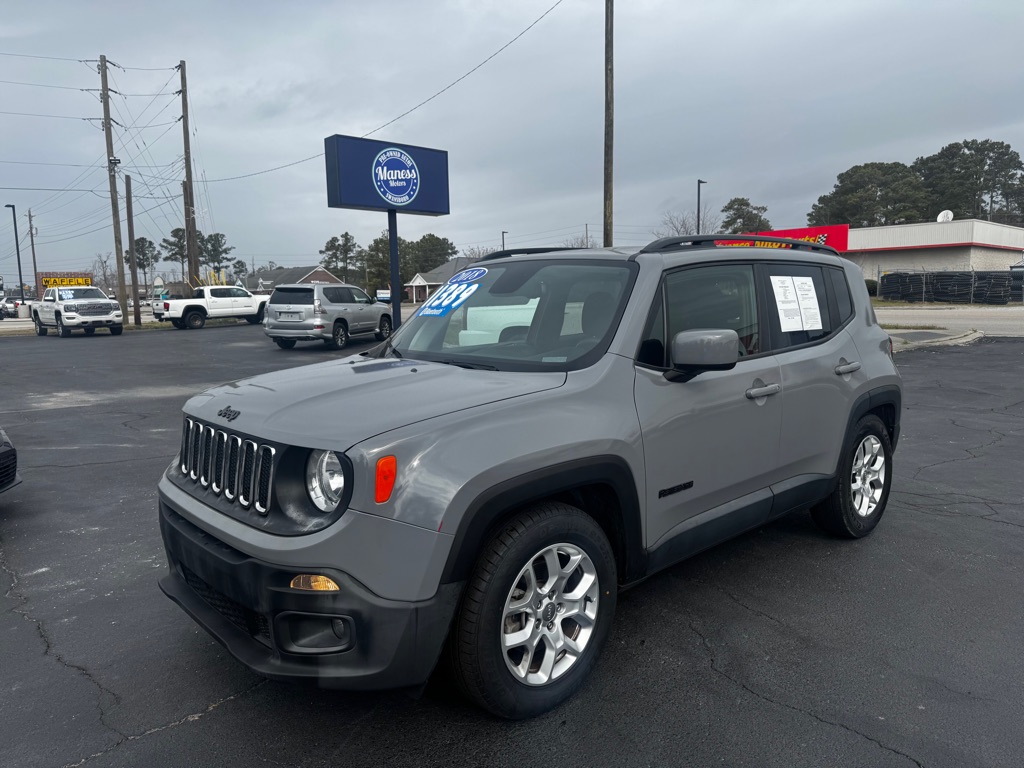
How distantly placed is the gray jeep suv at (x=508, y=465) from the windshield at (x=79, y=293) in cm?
3088

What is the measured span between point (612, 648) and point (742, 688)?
59 cm

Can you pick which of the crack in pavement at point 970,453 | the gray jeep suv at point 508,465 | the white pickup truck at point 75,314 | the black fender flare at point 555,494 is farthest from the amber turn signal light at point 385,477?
the white pickup truck at point 75,314

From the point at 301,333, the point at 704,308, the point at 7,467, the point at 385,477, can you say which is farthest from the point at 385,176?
the point at 385,477

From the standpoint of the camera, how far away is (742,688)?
9.95 feet

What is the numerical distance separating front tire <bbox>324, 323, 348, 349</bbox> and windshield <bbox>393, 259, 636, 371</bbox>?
16.8 m

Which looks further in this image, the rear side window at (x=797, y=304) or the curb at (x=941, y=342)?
the curb at (x=941, y=342)

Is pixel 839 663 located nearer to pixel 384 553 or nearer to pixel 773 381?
pixel 773 381

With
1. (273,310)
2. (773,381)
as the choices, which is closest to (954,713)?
(773,381)

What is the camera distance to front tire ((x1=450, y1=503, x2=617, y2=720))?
102 inches

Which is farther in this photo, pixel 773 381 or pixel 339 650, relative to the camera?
pixel 773 381

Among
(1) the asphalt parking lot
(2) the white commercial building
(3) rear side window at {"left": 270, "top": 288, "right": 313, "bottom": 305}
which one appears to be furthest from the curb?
(2) the white commercial building

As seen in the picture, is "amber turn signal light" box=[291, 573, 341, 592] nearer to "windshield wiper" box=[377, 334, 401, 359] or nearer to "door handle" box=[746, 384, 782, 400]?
"windshield wiper" box=[377, 334, 401, 359]

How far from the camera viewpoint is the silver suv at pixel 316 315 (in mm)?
19906

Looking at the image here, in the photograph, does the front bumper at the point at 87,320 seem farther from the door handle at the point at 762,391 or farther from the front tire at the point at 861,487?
the door handle at the point at 762,391
